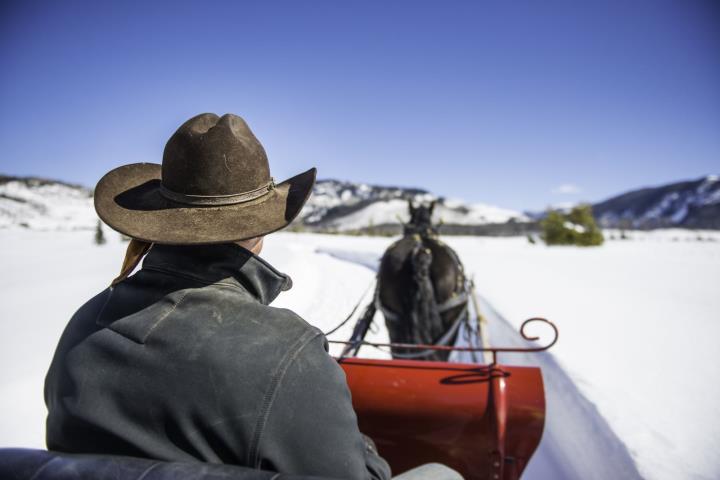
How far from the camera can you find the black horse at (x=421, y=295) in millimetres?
3781

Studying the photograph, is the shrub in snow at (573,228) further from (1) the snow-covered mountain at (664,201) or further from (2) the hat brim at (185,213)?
(1) the snow-covered mountain at (664,201)

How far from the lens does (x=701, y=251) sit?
16734 millimetres

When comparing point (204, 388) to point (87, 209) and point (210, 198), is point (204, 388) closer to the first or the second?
point (210, 198)

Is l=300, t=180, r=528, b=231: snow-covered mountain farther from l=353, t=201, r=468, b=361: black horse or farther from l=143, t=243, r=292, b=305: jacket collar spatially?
l=143, t=243, r=292, b=305: jacket collar

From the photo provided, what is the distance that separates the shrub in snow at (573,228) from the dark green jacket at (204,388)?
94.2 feet

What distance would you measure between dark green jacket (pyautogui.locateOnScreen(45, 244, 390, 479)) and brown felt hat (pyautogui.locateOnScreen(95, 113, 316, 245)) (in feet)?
0.60

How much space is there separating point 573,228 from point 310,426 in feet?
95.2

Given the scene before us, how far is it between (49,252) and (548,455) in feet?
44.2

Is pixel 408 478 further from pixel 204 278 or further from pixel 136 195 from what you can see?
pixel 136 195

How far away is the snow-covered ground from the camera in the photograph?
8.34 feet

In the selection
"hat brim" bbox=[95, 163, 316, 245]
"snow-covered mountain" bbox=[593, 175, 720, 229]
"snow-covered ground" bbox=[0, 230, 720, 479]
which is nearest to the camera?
"hat brim" bbox=[95, 163, 316, 245]

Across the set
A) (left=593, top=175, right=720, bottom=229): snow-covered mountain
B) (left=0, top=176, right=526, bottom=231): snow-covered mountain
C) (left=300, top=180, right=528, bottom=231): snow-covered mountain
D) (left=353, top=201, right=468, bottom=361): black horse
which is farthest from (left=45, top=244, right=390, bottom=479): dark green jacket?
(left=593, top=175, right=720, bottom=229): snow-covered mountain

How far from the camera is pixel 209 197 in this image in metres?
1.21

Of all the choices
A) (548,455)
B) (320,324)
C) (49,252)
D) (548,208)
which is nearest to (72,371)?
(548,455)
